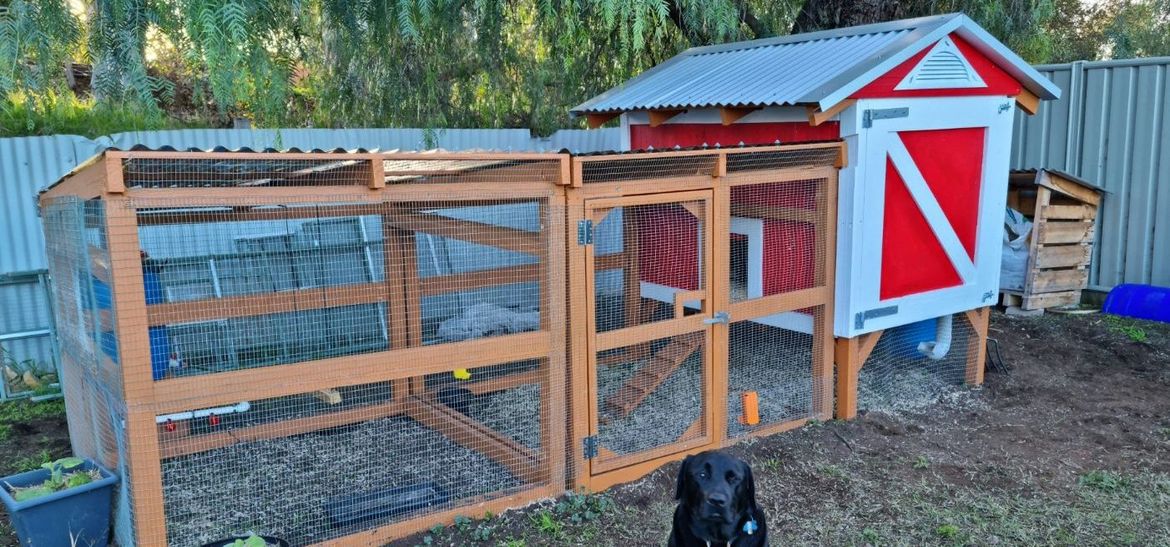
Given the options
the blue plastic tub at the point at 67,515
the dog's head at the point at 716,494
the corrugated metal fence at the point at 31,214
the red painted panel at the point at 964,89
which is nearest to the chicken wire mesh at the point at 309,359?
the blue plastic tub at the point at 67,515

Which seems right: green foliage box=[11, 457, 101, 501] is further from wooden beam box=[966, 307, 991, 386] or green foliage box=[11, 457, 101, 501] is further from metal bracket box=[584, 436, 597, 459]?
wooden beam box=[966, 307, 991, 386]

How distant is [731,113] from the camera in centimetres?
579

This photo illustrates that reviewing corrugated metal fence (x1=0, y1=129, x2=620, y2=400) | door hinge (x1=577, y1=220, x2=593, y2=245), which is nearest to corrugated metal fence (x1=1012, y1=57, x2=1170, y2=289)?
corrugated metal fence (x1=0, y1=129, x2=620, y2=400)

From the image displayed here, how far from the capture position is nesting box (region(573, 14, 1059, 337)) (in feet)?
17.6

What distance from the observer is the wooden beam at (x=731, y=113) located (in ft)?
18.9

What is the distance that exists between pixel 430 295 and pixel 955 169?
3.63 meters

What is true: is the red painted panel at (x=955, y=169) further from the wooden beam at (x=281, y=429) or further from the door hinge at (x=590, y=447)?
the wooden beam at (x=281, y=429)

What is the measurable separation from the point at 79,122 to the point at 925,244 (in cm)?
948

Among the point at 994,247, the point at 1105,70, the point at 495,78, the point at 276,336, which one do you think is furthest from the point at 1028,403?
the point at 495,78

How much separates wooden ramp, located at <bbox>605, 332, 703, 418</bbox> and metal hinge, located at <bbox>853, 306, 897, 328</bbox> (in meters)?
1.16

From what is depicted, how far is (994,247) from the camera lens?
6.20m

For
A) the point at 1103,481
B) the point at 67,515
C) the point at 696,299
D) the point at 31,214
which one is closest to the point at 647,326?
the point at 696,299

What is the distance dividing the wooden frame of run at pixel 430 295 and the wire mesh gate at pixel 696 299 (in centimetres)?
2

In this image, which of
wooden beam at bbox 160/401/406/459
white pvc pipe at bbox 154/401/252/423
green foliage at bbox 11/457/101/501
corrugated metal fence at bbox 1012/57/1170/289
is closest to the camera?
green foliage at bbox 11/457/101/501
